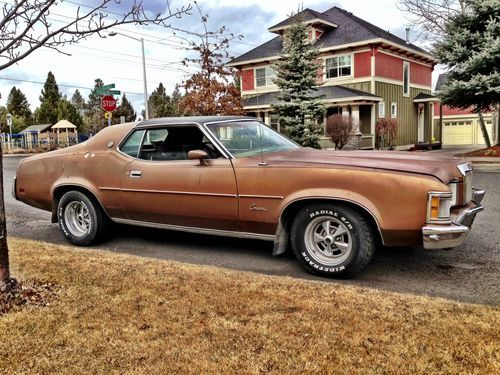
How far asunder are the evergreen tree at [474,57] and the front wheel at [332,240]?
1403 cm

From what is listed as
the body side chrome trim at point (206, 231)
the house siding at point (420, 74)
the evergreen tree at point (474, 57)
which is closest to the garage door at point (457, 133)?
the house siding at point (420, 74)

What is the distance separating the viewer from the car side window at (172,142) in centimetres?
551

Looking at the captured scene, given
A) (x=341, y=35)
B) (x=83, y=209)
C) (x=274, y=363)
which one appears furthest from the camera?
(x=341, y=35)

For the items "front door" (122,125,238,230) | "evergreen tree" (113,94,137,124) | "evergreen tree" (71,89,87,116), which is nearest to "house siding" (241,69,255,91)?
"front door" (122,125,238,230)

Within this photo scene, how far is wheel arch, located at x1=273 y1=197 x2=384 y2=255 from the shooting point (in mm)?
4312

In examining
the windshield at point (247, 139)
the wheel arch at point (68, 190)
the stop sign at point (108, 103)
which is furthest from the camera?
the stop sign at point (108, 103)

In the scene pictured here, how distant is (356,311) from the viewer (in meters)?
3.46

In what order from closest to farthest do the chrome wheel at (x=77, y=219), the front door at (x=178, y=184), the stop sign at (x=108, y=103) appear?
the front door at (x=178, y=184) < the chrome wheel at (x=77, y=219) < the stop sign at (x=108, y=103)

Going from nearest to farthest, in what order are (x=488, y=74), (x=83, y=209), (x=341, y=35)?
(x=83, y=209) → (x=488, y=74) → (x=341, y=35)

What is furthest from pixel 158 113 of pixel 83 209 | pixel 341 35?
pixel 83 209

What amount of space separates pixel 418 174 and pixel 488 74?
15019 millimetres

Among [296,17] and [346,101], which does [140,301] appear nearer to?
[296,17]

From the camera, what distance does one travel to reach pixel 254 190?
15.7ft

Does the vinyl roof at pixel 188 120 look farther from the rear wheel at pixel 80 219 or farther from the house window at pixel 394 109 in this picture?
the house window at pixel 394 109
